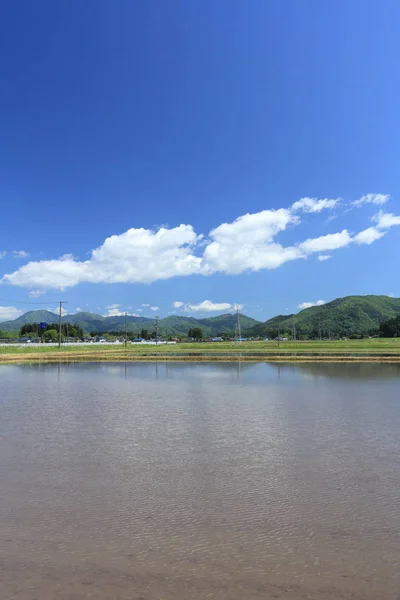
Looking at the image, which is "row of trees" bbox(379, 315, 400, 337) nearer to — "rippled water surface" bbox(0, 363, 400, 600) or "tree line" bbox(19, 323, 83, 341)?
"tree line" bbox(19, 323, 83, 341)

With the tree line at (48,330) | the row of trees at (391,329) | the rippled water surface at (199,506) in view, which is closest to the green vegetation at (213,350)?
the rippled water surface at (199,506)

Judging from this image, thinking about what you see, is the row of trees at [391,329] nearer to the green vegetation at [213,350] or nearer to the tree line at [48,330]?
the green vegetation at [213,350]

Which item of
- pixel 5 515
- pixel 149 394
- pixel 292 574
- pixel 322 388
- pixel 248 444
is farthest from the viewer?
pixel 322 388

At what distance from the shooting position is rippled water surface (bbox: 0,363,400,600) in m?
6.05

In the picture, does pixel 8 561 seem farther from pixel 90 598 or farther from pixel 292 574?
pixel 292 574

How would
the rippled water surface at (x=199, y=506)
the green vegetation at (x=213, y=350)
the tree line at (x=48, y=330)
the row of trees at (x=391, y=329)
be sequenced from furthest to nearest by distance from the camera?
1. the tree line at (x=48, y=330)
2. the row of trees at (x=391, y=329)
3. the green vegetation at (x=213, y=350)
4. the rippled water surface at (x=199, y=506)

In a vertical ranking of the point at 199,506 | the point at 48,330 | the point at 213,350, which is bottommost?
the point at 199,506

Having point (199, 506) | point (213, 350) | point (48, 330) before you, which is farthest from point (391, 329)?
point (199, 506)

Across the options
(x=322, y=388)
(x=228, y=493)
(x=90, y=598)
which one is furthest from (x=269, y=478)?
(x=322, y=388)

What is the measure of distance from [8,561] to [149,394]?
59.6 ft

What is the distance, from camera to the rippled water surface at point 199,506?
238 inches

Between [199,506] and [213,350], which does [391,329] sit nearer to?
[213,350]

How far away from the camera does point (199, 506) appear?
8586mm

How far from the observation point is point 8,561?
21.4ft
